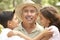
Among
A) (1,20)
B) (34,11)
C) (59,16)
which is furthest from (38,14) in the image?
(1,20)

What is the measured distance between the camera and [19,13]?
218cm

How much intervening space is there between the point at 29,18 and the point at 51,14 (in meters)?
0.19

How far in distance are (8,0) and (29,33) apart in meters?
0.33

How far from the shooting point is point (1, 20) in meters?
2.24

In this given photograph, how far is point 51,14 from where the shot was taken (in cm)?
220

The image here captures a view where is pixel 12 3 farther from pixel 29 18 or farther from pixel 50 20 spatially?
pixel 50 20

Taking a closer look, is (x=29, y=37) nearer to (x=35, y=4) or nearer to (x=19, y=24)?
(x=19, y=24)

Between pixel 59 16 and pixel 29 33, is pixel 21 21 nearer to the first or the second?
A: pixel 29 33

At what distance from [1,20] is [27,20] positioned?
22 cm

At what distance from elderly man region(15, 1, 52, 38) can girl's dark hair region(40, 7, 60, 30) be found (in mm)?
61

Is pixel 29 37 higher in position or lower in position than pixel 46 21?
lower

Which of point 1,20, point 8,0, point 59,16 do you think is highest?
point 59,16

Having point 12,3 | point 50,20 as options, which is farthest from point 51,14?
point 12,3

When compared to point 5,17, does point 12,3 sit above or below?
above
